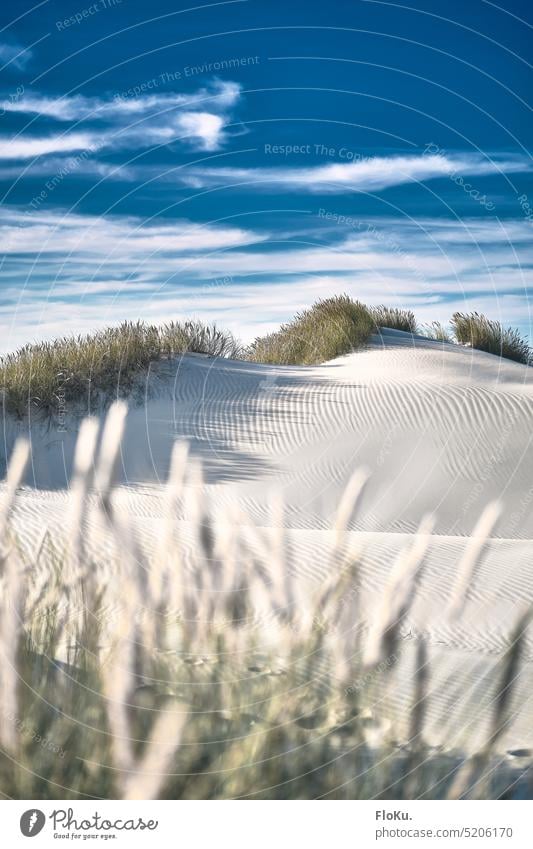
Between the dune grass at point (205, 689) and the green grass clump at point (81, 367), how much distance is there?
7368mm

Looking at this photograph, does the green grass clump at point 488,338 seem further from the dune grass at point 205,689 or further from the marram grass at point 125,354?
the dune grass at point 205,689

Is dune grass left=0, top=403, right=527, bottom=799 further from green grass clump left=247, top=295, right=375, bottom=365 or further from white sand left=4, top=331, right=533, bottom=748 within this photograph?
green grass clump left=247, top=295, right=375, bottom=365

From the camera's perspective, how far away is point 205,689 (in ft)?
7.34

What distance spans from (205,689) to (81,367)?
802cm

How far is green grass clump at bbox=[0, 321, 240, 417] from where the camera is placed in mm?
9469

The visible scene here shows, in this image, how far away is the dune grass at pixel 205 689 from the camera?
2.12 meters

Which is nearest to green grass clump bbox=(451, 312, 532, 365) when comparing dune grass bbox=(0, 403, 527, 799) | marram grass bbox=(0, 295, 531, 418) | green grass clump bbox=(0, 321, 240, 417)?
marram grass bbox=(0, 295, 531, 418)

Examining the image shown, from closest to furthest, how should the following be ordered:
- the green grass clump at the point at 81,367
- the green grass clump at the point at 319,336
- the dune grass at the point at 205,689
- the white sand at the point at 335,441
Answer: the dune grass at the point at 205,689 → the white sand at the point at 335,441 → the green grass clump at the point at 81,367 → the green grass clump at the point at 319,336
